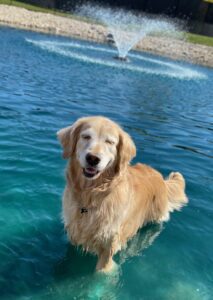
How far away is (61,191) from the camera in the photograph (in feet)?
24.5

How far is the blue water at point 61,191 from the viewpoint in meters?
5.45

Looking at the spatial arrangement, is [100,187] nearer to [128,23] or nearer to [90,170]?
[90,170]

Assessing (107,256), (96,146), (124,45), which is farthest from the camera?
(124,45)

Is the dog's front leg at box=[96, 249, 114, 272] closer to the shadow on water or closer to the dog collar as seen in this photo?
the shadow on water

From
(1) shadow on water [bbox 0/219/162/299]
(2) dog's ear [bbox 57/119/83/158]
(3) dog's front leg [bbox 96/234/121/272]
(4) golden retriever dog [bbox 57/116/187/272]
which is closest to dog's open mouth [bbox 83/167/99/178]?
(4) golden retriever dog [bbox 57/116/187/272]

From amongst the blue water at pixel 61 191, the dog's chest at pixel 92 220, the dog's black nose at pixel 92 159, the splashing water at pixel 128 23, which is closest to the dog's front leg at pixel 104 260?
the blue water at pixel 61 191

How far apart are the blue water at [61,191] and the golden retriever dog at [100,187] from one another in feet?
1.52

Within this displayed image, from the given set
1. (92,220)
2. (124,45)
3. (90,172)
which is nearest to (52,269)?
(92,220)

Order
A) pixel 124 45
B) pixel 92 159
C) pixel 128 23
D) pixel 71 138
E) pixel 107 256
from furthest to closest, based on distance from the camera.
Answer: pixel 128 23 → pixel 124 45 → pixel 107 256 → pixel 71 138 → pixel 92 159

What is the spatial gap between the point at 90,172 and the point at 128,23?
5331cm

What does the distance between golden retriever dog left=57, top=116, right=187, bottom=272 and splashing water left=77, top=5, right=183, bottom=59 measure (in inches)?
1641

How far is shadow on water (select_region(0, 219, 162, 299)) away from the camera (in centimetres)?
519

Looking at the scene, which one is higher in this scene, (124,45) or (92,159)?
(92,159)

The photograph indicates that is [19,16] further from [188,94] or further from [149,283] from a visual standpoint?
[149,283]
